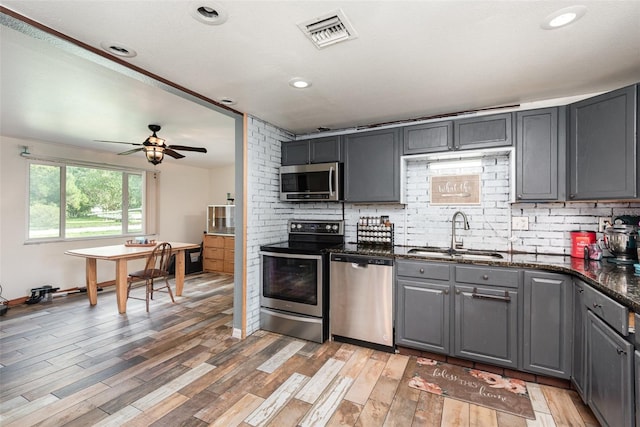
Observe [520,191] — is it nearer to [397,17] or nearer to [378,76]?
[378,76]

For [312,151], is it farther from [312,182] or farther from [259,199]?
[259,199]

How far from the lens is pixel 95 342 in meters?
3.07

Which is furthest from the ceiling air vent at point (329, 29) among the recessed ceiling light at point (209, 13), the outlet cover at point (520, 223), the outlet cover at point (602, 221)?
the outlet cover at point (602, 221)

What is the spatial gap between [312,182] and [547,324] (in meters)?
2.50

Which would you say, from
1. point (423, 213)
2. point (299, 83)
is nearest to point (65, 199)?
point (299, 83)

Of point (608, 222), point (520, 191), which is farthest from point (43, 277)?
point (608, 222)

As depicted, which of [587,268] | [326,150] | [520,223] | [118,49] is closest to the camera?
[118,49]

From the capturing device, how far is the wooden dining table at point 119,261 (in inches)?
155

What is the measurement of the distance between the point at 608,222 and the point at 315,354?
9.22 feet

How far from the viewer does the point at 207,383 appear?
91.0 inches

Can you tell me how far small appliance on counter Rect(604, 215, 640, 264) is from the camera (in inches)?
87.7

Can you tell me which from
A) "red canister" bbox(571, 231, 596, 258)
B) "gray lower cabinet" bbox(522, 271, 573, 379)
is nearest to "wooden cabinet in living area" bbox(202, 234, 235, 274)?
"gray lower cabinet" bbox(522, 271, 573, 379)

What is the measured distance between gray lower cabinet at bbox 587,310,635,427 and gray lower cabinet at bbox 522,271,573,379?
11.4 inches

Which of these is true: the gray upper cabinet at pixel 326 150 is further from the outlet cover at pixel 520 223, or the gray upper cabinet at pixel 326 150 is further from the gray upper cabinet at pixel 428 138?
the outlet cover at pixel 520 223
